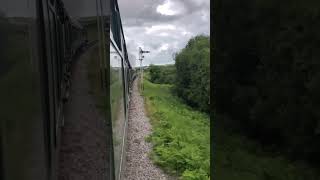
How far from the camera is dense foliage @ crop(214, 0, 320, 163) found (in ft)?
8.34

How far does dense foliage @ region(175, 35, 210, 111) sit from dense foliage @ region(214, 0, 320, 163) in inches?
602

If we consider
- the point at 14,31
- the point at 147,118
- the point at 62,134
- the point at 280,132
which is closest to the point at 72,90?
the point at 62,134

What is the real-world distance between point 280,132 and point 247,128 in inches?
11.6

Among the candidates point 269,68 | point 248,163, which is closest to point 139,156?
point 248,163

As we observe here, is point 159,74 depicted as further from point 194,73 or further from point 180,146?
point 180,146

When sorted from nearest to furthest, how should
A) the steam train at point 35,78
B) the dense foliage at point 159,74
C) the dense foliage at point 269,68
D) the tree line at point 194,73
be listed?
the steam train at point 35,78
the dense foliage at point 269,68
the tree line at point 194,73
the dense foliage at point 159,74

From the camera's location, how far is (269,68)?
251cm

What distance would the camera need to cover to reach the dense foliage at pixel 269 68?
2.54 metres

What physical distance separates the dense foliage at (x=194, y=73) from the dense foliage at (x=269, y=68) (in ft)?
50.2

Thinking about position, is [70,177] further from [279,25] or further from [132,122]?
[132,122]

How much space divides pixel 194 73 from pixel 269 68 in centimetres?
1913

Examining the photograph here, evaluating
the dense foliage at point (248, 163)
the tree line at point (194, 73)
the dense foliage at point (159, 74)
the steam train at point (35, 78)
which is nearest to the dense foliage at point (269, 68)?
the dense foliage at point (248, 163)

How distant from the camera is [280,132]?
9.46 feet

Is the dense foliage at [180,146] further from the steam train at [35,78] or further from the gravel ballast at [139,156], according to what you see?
the steam train at [35,78]
